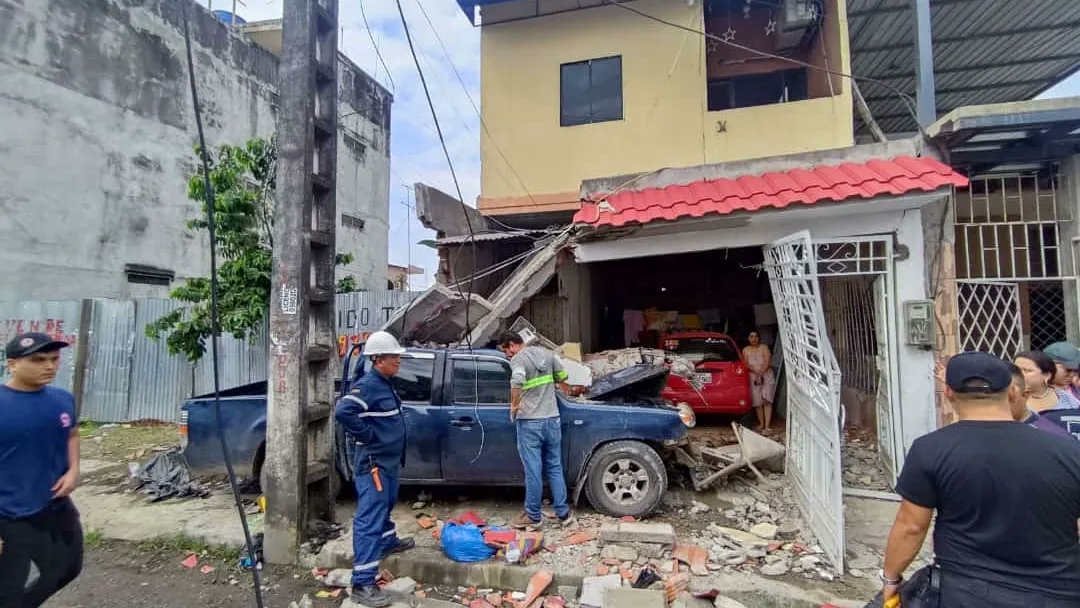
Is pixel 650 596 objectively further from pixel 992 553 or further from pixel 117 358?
pixel 117 358

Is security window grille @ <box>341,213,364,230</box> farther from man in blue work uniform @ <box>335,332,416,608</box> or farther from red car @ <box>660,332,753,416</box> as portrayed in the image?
man in blue work uniform @ <box>335,332,416,608</box>

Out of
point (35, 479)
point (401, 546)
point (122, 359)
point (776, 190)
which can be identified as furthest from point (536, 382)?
point (122, 359)

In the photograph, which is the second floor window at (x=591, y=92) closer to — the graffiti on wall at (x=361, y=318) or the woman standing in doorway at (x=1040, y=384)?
the graffiti on wall at (x=361, y=318)

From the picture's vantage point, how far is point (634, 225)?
575cm

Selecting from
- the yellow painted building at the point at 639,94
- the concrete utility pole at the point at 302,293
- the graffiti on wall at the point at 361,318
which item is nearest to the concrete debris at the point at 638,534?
the concrete utility pole at the point at 302,293

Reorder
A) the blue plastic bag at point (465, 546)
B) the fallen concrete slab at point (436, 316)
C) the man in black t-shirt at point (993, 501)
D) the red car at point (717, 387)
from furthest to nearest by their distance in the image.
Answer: the red car at point (717, 387) → the fallen concrete slab at point (436, 316) → the blue plastic bag at point (465, 546) → the man in black t-shirt at point (993, 501)

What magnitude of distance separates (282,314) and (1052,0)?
34.4 feet

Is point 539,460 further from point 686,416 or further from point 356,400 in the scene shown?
point 356,400

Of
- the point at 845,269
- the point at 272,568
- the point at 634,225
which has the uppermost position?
the point at 634,225

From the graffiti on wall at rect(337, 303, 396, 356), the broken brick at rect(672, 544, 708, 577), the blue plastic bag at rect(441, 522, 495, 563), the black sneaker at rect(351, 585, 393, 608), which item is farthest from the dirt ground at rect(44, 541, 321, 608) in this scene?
the graffiti on wall at rect(337, 303, 396, 356)

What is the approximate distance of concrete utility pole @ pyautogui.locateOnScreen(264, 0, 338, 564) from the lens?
426 centimetres

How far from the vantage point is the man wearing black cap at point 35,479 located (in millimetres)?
2758

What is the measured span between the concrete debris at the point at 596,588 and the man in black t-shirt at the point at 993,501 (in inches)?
81.7

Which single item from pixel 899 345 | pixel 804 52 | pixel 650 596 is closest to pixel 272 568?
pixel 650 596
